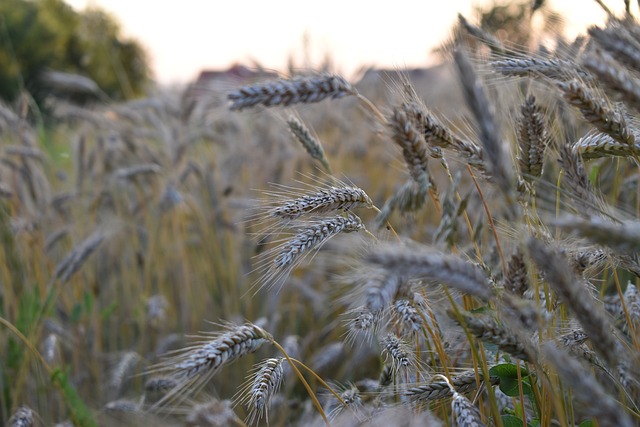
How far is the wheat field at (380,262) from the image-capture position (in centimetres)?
98

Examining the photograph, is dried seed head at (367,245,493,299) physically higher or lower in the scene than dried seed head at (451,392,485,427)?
higher

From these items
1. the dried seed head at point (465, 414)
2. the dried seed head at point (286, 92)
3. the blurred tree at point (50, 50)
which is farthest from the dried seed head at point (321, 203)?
the blurred tree at point (50, 50)

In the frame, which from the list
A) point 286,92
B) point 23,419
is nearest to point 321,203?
point 286,92

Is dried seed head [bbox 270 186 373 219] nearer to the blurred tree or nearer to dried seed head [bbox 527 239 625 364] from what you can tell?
dried seed head [bbox 527 239 625 364]

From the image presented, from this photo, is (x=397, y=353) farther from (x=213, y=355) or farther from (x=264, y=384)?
(x=213, y=355)

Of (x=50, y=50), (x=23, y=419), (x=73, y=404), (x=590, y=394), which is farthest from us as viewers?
(x=50, y=50)

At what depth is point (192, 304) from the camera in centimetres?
342

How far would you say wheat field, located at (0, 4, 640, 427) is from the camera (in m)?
0.98

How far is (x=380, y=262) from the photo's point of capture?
30.5 inches

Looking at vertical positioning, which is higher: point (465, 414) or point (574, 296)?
point (574, 296)

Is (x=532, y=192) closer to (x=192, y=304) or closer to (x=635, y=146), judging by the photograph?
(x=635, y=146)

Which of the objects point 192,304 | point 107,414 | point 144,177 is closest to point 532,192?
point 107,414

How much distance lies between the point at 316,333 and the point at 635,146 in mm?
2102

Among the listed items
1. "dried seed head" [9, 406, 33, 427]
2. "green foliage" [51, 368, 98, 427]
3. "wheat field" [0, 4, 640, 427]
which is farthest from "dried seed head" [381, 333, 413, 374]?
"green foliage" [51, 368, 98, 427]
